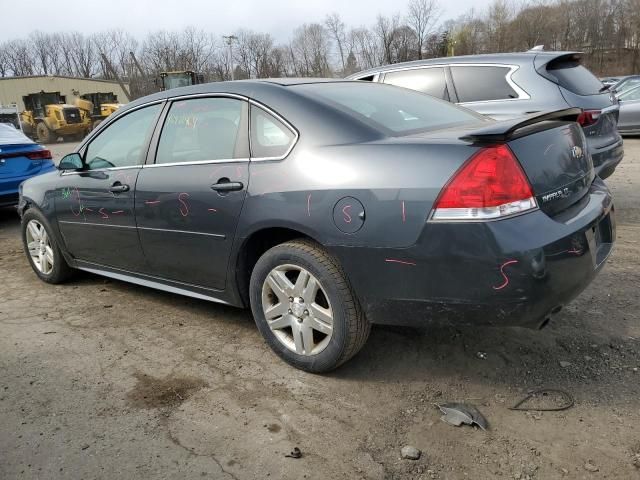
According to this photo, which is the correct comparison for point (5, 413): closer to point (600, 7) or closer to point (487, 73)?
point (487, 73)

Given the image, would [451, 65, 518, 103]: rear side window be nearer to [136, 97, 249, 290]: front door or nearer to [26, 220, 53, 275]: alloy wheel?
[136, 97, 249, 290]: front door

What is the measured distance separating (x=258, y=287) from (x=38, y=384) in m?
1.33

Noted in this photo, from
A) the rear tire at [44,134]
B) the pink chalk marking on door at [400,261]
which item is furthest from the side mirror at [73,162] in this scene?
the rear tire at [44,134]

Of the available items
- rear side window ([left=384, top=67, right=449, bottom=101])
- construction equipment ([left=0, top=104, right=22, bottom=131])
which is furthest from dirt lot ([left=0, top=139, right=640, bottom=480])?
construction equipment ([left=0, top=104, right=22, bottom=131])

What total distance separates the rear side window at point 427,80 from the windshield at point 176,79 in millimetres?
25206

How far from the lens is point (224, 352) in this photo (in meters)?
3.32

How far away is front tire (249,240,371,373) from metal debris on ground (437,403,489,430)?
0.53m

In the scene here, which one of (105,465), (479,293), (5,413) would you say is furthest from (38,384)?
(479,293)

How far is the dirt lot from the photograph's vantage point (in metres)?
2.27

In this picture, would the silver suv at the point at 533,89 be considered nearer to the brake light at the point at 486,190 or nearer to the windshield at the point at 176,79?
the brake light at the point at 486,190

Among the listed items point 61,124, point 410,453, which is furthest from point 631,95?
point 61,124

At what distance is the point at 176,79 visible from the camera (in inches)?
1157

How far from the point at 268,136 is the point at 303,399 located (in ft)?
4.64

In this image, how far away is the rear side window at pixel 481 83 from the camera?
18.1 feet
